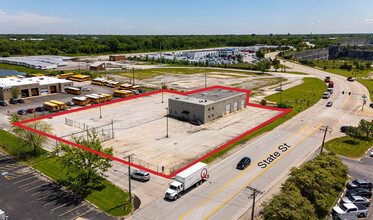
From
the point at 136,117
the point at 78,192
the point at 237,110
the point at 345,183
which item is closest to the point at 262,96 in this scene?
the point at 237,110

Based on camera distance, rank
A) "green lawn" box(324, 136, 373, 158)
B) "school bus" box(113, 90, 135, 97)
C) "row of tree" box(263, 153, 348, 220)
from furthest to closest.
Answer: "school bus" box(113, 90, 135, 97) → "green lawn" box(324, 136, 373, 158) → "row of tree" box(263, 153, 348, 220)

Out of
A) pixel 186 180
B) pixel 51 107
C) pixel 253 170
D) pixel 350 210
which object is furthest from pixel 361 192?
pixel 51 107

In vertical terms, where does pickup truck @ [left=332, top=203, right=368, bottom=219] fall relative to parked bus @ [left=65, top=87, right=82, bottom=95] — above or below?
below

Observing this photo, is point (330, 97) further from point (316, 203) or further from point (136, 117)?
point (316, 203)

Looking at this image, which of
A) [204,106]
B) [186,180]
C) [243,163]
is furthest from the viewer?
[204,106]

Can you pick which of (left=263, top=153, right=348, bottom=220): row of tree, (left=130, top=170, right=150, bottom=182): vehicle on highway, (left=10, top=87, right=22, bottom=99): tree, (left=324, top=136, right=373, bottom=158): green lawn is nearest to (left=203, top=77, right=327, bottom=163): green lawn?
(left=130, top=170, right=150, bottom=182): vehicle on highway

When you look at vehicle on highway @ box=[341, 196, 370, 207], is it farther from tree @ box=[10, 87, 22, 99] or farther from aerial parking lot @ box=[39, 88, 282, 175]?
tree @ box=[10, 87, 22, 99]

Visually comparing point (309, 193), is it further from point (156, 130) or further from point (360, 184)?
point (156, 130)

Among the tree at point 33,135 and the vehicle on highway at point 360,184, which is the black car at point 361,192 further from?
the tree at point 33,135
